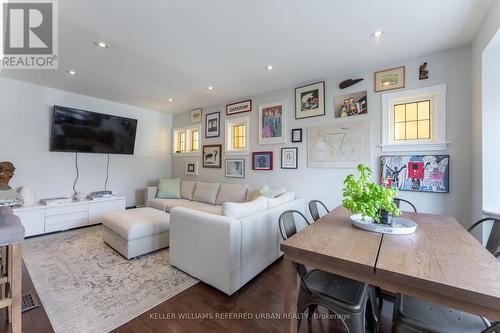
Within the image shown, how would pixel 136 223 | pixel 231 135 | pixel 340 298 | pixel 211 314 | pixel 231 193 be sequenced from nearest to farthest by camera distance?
pixel 340 298
pixel 211 314
pixel 136 223
pixel 231 193
pixel 231 135

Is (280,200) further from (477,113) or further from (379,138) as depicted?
(477,113)

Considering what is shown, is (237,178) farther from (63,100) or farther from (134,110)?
(63,100)

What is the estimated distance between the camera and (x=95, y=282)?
214 cm

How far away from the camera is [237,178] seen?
4.33 meters

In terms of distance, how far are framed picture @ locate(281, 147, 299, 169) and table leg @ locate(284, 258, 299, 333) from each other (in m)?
2.41

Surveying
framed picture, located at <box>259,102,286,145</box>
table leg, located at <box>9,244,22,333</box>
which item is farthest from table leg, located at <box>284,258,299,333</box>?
→ framed picture, located at <box>259,102,286,145</box>

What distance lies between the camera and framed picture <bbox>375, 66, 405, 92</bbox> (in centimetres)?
270

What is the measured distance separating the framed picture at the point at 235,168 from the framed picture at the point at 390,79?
2546 mm

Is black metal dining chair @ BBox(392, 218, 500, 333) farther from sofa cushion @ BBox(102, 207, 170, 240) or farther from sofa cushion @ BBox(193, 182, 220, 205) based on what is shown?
sofa cushion @ BBox(193, 182, 220, 205)

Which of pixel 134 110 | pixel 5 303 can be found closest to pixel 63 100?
pixel 134 110

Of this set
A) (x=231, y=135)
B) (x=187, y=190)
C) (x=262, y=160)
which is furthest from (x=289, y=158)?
(x=187, y=190)

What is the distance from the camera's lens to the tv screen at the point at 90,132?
3.72 m

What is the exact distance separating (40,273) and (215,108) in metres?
3.76

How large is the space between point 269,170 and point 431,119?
2.37 metres
